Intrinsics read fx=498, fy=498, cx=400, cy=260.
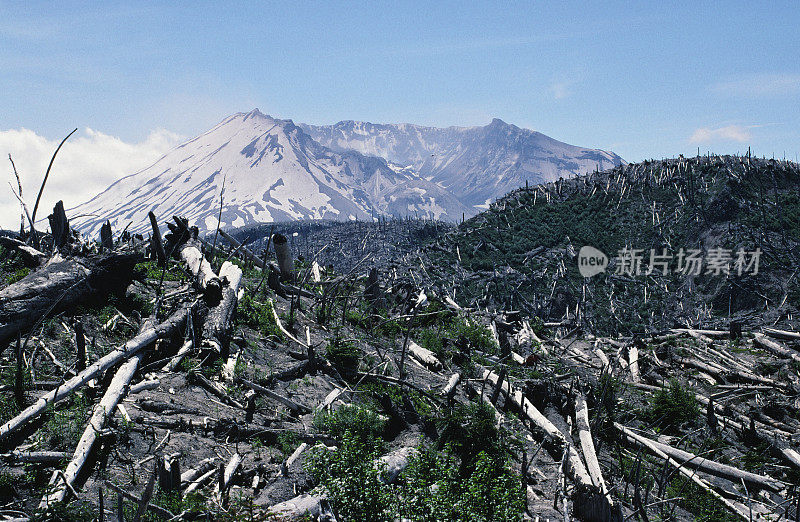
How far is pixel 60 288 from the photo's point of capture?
26.6 ft

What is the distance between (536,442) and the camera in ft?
29.1

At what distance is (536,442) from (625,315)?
35.6 metres

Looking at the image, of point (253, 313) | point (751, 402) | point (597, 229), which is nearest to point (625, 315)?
point (597, 229)

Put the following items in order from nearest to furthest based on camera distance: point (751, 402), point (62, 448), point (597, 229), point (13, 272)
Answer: point (62, 448) < point (13, 272) < point (751, 402) < point (597, 229)

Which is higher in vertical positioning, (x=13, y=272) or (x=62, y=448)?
(x=13, y=272)

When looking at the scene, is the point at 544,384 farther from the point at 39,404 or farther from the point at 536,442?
the point at 39,404

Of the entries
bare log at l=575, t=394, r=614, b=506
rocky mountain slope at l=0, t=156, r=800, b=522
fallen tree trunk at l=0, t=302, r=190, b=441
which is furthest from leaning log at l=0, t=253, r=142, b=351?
bare log at l=575, t=394, r=614, b=506

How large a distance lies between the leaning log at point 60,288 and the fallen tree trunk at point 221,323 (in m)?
1.81

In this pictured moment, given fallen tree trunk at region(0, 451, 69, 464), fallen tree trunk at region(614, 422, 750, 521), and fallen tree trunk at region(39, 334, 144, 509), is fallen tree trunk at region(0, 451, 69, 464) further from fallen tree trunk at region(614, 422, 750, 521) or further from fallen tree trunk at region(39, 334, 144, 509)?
fallen tree trunk at region(614, 422, 750, 521)

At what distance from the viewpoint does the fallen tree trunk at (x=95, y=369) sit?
5.46 meters

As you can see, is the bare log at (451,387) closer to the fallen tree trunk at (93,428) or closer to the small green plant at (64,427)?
the fallen tree trunk at (93,428)

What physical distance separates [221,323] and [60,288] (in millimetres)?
2557

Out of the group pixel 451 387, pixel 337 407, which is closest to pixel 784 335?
pixel 451 387

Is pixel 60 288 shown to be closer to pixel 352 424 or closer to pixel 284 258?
pixel 352 424
